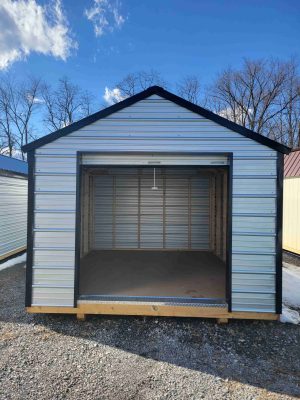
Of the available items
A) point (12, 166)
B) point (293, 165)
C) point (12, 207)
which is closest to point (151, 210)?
point (12, 207)

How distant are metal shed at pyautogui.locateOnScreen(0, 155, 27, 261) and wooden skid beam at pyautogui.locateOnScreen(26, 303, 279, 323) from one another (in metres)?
4.41

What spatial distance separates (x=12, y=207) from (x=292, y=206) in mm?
8972

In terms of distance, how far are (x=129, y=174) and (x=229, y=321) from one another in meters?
5.51

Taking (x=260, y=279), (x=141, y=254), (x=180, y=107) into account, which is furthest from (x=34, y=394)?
(x=141, y=254)

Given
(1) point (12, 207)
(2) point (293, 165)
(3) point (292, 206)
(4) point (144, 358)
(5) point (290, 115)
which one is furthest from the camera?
(5) point (290, 115)

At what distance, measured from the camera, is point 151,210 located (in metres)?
8.40

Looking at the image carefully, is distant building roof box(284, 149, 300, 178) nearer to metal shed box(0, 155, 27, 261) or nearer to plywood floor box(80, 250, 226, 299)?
plywood floor box(80, 250, 226, 299)

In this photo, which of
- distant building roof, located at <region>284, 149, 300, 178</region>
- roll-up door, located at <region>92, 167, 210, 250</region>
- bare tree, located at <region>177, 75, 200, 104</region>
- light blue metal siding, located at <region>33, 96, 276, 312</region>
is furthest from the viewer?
bare tree, located at <region>177, 75, 200, 104</region>

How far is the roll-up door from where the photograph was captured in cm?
831

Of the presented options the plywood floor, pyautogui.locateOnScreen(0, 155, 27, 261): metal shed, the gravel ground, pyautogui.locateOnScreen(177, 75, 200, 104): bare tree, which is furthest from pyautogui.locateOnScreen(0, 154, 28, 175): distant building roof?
pyautogui.locateOnScreen(177, 75, 200, 104): bare tree

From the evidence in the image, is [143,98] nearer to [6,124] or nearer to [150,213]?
[150,213]

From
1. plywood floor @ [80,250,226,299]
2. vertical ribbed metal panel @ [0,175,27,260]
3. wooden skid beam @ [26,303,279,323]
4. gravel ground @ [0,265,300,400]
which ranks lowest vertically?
gravel ground @ [0,265,300,400]

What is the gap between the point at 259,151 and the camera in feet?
12.7

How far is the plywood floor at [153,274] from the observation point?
14.5 feet
